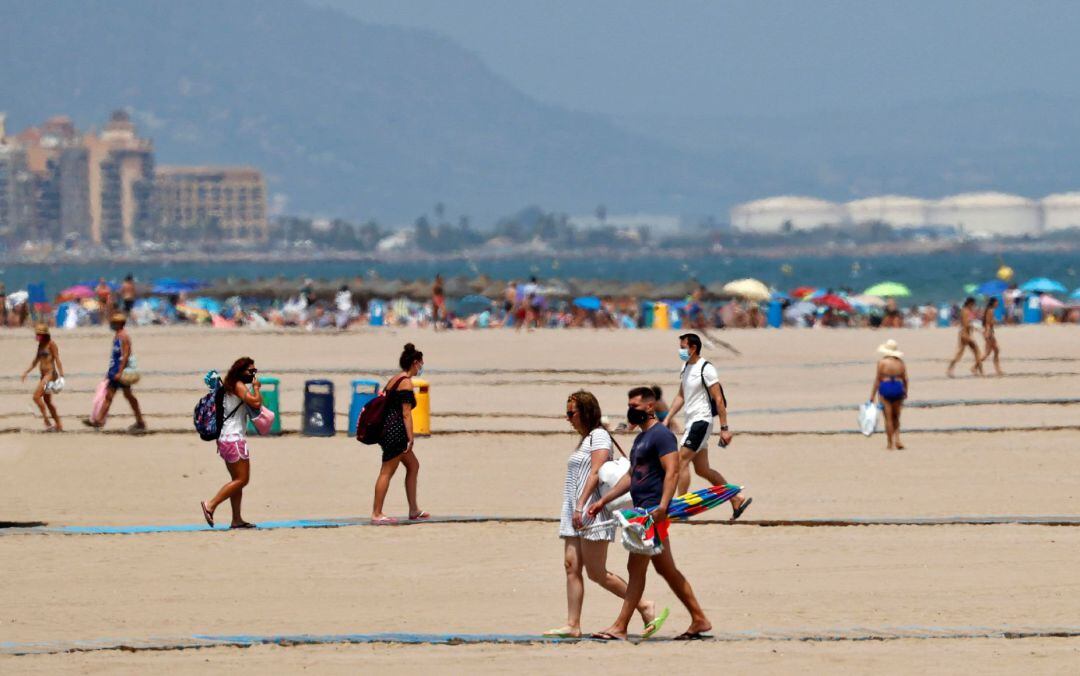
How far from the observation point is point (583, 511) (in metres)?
8.83

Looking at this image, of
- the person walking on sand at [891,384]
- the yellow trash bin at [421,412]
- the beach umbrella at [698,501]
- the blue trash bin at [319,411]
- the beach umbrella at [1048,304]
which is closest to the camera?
the beach umbrella at [698,501]

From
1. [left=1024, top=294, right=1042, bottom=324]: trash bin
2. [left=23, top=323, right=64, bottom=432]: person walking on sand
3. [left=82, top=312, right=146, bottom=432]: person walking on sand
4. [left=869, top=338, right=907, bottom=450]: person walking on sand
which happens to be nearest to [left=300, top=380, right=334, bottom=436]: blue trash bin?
[left=82, top=312, right=146, bottom=432]: person walking on sand

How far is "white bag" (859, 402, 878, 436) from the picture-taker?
18.6m

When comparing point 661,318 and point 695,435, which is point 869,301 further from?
point 695,435

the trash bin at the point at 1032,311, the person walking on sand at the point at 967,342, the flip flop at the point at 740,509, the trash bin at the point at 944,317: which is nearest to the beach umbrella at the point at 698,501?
the flip flop at the point at 740,509

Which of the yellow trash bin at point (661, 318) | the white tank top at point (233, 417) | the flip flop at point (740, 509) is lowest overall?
the flip flop at point (740, 509)

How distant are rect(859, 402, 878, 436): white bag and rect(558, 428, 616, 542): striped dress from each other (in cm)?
1018

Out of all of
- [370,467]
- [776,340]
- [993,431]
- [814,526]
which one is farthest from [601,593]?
[776,340]

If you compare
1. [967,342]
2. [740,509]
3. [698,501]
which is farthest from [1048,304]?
[698,501]

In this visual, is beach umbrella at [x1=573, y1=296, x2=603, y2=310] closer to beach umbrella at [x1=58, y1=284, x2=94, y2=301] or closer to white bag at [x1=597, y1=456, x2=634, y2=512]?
beach umbrella at [x1=58, y1=284, x2=94, y2=301]

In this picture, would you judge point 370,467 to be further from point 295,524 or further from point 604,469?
point 604,469

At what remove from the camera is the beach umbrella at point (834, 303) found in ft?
157

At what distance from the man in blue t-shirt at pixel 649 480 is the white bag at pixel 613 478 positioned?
33mm

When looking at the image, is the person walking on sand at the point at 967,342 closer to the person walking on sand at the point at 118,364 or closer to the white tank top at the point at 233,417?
the person walking on sand at the point at 118,364
